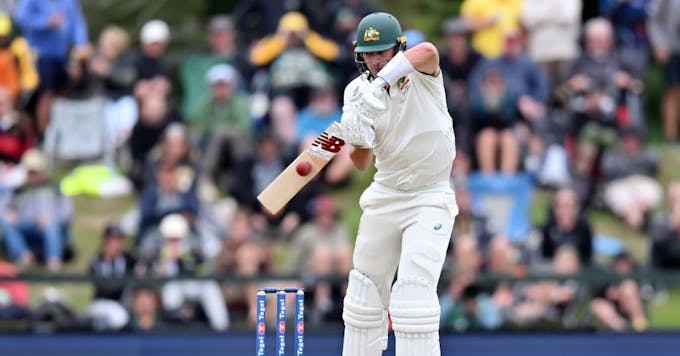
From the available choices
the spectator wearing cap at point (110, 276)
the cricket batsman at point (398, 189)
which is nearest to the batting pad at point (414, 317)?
the cricket batsman at point (398, 189)

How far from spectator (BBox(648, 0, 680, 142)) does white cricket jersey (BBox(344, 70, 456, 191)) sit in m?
8.11

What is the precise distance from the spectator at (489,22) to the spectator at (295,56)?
160cm

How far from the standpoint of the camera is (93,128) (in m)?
15.4

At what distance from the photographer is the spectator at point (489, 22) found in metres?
15.8

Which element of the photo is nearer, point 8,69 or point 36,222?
point 36,222

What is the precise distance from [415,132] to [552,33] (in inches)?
303

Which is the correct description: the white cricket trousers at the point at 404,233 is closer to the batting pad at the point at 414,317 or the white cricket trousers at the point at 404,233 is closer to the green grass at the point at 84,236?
the batting pad at the point at 414,317

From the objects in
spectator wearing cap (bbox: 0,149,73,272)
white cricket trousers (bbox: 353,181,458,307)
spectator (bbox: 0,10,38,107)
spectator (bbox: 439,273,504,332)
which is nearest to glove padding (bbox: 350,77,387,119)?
white cricket trousers (bbox: 353,181,458,307)

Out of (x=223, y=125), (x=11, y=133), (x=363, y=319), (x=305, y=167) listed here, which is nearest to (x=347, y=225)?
(x=223, y=125)

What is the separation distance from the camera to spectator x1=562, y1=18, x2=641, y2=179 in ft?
49.4

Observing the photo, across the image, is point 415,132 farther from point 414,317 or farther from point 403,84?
point 414,317

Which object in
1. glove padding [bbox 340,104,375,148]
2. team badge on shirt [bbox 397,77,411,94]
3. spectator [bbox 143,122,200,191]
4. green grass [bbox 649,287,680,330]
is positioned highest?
team badge on shirt [bbox 397,77,411,94]

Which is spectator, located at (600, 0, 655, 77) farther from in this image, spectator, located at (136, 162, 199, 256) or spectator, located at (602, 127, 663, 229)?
spectator, located at (136, 162, 199, 256)

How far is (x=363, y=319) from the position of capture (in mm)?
8844
